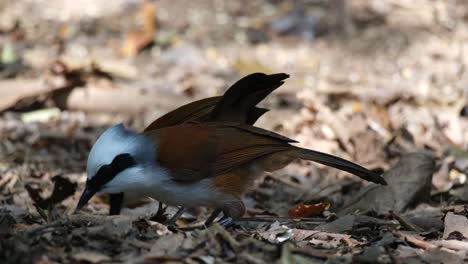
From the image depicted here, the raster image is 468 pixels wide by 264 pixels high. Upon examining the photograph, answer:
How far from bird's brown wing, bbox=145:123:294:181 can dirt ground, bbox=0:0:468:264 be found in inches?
14.2

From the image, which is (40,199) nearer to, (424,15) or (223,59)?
(223,59)

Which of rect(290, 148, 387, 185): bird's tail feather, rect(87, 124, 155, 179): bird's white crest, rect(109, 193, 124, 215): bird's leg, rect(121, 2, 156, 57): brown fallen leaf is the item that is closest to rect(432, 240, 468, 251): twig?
rect(290, 148, 387, 185): bird's tail feather

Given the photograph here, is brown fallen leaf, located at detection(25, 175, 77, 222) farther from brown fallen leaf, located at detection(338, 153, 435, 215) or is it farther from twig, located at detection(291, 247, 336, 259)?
twig, located at detection(291, 247, 336, 259)

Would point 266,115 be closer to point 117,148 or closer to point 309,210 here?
point 309,210

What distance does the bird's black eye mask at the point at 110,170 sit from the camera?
4598 mm

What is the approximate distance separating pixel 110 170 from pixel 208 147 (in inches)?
24.5

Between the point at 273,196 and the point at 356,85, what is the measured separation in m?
2.78

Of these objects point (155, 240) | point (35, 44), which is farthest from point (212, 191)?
point (35, 44)

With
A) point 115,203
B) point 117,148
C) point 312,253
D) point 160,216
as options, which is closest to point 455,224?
point 312,253

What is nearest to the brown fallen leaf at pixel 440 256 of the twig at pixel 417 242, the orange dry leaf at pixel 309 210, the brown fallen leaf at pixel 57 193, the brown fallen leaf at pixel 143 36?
the twig at pixel 417 242

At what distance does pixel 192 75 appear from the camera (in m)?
9.15

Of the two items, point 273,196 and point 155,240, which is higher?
point 155,240

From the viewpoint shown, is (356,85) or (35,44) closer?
(356,85)

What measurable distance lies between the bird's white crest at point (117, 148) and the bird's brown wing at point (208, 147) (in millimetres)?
67
